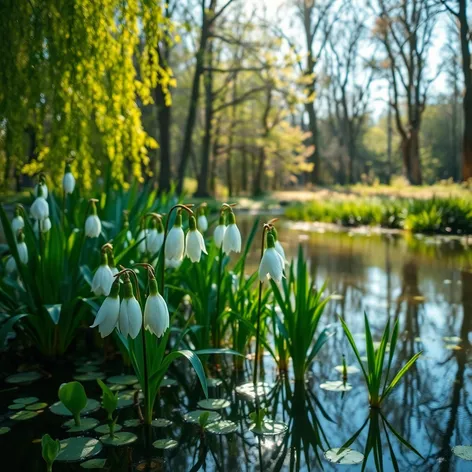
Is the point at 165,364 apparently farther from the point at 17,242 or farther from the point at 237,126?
the point at 237,126

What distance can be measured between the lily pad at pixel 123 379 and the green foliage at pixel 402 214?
9771 mm

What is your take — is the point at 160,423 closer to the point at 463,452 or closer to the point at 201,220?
the point at 201,220

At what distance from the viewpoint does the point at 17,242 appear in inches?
119

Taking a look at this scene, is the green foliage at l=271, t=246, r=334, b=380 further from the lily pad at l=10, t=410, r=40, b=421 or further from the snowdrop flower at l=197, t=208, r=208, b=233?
the lily pad at l=10, t=410, r=40, b=421

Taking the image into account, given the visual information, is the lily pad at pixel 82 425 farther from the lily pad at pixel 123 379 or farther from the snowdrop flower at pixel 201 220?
the snowdrop flower at pixel 201 220

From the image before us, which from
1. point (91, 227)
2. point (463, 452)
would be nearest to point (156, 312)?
point (91, 227)

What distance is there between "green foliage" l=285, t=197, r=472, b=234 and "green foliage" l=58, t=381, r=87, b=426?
1049 cm

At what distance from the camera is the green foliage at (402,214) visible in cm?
1115

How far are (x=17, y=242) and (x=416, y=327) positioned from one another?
3.08 meters

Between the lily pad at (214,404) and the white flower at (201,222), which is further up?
the white flower at (201,222)

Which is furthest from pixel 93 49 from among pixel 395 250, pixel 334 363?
pixel 395 250

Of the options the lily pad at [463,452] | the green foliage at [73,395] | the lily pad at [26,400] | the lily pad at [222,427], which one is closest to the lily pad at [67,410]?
the lily pad at [26,400]

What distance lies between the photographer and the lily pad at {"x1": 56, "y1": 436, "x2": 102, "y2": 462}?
79.9 inches

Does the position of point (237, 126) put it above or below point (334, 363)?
above
